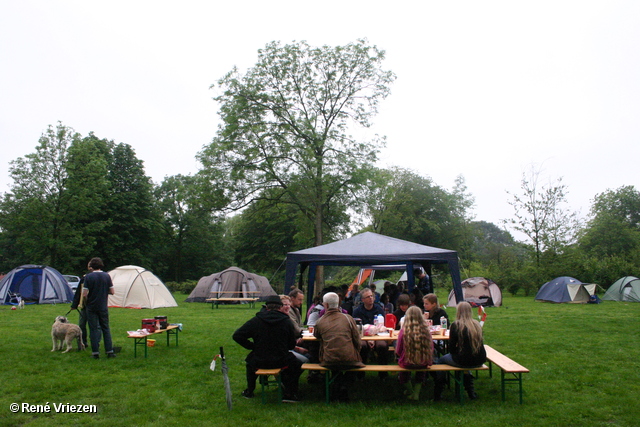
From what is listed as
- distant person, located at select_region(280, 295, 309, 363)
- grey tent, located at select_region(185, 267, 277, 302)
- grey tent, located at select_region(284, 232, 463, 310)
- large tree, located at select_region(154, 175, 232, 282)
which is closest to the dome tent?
grey tent, located at select_region(185, 267, 277, 302)

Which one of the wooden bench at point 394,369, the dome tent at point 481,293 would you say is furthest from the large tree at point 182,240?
the wooden bench at point 394,369

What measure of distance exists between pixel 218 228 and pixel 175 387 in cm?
3645

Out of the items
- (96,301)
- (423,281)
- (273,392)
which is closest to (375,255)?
(273,392)

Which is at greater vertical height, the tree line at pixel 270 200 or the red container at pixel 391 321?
the tree line at pixel 270 200

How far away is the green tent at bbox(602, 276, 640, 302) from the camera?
20578mm

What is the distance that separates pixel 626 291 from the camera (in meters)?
21.0

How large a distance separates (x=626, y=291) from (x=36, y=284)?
81.9 feet

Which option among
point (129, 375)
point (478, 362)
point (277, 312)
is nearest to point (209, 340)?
point (129, 375)

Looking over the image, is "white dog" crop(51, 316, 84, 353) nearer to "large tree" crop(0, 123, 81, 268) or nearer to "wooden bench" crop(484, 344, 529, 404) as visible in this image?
"wooden bench" crop(484, 344, 529, 404)

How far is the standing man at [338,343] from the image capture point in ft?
16.9

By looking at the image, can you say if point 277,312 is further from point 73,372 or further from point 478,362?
point 73,372

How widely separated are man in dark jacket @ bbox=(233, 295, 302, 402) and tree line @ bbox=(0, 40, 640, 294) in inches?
287

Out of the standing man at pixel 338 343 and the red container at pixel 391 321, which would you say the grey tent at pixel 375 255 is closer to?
the red container at pixel 391 321

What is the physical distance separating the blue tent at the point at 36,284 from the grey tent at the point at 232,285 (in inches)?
220
